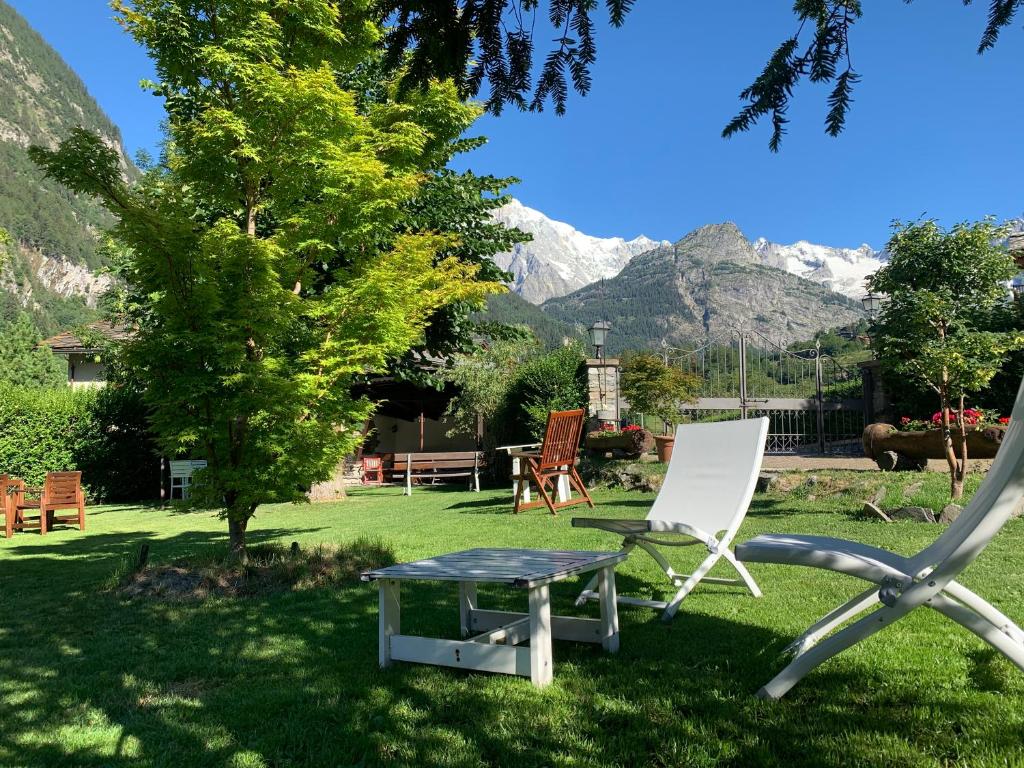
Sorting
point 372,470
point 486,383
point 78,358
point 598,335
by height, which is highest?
point 78,358

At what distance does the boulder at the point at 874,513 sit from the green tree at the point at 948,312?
101 centimetres

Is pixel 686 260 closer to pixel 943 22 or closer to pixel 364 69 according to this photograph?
pixel 364 69

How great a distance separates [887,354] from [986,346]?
0.93m

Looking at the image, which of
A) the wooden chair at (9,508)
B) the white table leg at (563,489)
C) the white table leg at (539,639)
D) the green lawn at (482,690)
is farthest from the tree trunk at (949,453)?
the wooden chair at (9,508)

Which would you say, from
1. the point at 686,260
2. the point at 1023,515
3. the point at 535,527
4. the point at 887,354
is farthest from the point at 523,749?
the point at 686,260

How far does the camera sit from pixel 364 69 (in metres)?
12.2

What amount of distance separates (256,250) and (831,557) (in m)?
4.73

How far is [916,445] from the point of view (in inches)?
367


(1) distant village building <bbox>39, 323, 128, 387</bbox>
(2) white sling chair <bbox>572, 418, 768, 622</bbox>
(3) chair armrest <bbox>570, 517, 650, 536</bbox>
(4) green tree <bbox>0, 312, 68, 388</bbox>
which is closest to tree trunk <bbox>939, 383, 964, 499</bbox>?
(2) white sling chair <bbox>572, 418, 768, 622</bbox>

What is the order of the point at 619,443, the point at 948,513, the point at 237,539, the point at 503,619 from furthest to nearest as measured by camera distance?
the point at 619,443
the point at 948,513
the point at 237,539
the point at 503,619

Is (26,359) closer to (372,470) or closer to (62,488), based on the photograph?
(372,470)

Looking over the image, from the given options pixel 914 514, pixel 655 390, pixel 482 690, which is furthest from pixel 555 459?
pixel 482 690

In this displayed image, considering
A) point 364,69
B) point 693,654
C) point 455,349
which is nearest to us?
point 693,654

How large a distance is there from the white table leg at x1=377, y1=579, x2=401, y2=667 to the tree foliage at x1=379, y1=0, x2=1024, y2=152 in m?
2.23
